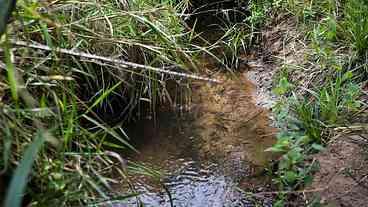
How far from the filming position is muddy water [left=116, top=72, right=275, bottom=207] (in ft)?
7.97

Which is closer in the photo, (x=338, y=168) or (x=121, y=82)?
(x=338, y=168)

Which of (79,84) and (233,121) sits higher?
(79,84)

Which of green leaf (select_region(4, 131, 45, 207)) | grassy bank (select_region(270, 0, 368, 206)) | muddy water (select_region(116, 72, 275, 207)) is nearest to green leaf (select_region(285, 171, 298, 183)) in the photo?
grassy bank (select_region(270, 0, 368, 206))

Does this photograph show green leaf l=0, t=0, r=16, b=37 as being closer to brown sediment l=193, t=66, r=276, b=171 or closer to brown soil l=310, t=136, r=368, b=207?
brown soil l=310, t=136, r=368, b=207

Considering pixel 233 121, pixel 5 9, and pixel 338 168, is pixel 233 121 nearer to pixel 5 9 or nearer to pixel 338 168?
pixel 338 168

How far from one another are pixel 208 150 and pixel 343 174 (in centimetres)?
74

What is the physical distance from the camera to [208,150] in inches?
109

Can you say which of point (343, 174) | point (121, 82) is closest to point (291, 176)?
point (343, 174)

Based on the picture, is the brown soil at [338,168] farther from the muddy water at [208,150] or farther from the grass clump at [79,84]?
the grass clump at [79,84]

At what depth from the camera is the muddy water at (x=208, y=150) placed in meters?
2.43

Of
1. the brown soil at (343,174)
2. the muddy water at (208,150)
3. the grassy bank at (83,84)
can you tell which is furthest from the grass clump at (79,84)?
the brown soil at (343,174)

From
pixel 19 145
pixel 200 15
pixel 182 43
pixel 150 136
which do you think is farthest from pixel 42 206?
pixel 200 15

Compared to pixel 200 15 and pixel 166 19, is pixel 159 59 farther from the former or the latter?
pixel 200 15

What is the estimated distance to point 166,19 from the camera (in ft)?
10.4
